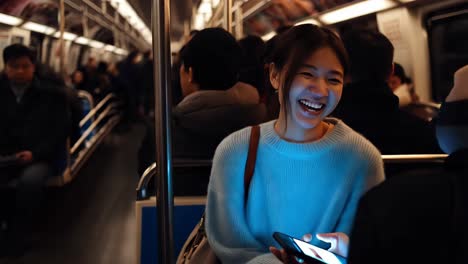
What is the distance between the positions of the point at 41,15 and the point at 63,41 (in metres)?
0.32

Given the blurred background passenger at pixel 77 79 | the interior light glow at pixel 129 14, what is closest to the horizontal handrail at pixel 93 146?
Answer: the blurred background passenger at pixel 77 79

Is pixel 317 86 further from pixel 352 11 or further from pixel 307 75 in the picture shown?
pixel 352 11

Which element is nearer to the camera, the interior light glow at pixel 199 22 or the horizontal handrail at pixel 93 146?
the interior light glow at pixel 199 22

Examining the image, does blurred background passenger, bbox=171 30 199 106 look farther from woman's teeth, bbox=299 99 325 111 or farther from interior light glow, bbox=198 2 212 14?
woman's teeth, bbox=299 99 325 111

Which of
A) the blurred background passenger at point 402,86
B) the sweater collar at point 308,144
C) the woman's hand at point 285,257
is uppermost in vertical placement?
the blurred background passenger at point 402,86

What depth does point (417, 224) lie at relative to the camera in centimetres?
80

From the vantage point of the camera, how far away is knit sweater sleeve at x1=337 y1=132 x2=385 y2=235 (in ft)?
4.83

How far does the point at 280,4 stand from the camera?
95.0 inches

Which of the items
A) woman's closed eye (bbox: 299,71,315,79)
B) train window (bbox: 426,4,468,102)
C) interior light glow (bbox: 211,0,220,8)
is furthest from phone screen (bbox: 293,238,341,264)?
interior light glow (bbox: 211,0,220,8)

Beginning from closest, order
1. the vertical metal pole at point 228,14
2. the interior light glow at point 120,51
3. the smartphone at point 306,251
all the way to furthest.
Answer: the smartphone at point 306,251, the vertical metal pole at point 228,14, the interior light glow at point 120,51

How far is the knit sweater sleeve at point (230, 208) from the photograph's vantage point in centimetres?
153

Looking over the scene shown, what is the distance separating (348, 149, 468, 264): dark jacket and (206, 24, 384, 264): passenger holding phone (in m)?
0.63

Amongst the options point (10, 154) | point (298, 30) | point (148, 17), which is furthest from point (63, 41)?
point (298, 30)

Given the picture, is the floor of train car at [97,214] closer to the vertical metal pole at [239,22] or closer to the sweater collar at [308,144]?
the vertical metal pole at [239,22]
